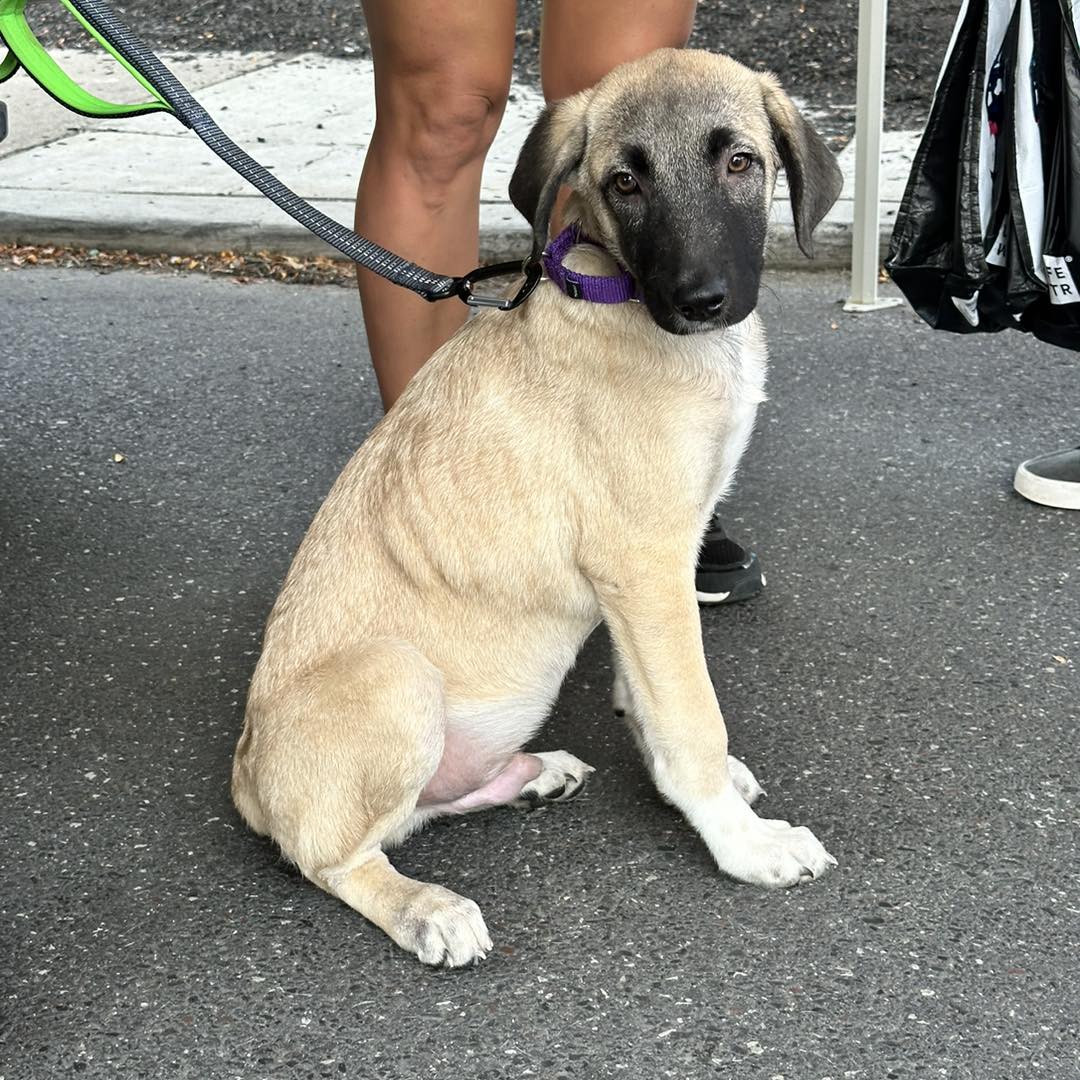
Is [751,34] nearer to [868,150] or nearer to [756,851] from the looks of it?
[868,150]

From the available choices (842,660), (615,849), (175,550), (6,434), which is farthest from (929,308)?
(6,434)

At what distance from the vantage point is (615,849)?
9.00 ft

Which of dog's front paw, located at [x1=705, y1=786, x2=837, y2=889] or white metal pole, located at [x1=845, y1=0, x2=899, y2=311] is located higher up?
Answer: white metal pole, located at [x1=845, y1=0, x2=899, y2=311]

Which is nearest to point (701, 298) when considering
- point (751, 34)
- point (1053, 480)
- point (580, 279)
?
point (580, 279)

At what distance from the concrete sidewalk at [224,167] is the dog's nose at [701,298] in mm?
3802

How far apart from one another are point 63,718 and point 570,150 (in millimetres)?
1728

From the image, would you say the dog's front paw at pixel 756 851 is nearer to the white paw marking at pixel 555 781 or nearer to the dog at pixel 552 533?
the dog at pixel 552 533

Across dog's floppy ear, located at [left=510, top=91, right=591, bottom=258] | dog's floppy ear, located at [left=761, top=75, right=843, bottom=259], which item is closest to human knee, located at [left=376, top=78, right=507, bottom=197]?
dog's floppy ear, located at [left=510, top=91, right=591, bottom=258]

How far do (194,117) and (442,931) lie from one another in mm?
1580

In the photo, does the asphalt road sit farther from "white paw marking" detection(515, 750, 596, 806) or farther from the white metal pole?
the white metal pole

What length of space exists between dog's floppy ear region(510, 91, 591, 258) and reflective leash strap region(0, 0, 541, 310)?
0.13 metres

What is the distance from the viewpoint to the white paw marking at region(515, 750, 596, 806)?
113 inches

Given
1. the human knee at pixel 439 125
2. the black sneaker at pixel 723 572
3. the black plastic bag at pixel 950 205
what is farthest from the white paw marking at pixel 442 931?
the black plastic bag at pixel 950 205

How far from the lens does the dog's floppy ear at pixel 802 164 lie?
2602 mm
